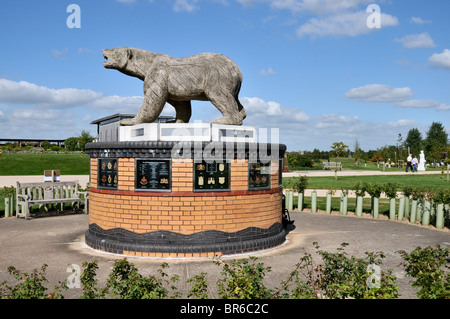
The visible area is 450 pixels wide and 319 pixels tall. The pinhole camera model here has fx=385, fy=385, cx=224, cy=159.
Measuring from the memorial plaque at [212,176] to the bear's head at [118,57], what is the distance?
3505 mm

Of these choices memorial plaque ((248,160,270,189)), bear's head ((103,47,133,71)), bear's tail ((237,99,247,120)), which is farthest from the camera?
bear's tail ((237,99,247,120))

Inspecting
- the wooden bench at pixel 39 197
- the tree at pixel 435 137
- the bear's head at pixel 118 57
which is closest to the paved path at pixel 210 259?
the wooden bench at pixel 39 197

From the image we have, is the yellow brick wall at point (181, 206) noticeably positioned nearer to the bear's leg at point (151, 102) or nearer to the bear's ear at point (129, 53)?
the bear's leg at point (151, 102)

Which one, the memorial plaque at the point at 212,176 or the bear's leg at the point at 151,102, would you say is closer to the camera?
the memorial plaque at the point at 212,176

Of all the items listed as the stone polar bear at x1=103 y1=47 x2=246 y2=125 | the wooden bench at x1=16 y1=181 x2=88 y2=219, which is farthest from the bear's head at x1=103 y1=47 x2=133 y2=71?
the wooden bench at x1=16 y1=181 x2=88 y2=219

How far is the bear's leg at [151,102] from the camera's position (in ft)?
30.5

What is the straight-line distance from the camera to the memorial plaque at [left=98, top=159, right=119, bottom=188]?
8961 mm

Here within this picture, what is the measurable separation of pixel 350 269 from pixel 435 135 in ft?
310

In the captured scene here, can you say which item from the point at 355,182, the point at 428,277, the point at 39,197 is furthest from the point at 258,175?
the point at 355,182

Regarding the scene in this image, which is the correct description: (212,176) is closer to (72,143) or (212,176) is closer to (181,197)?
(181,197)

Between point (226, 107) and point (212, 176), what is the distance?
74.0 inches

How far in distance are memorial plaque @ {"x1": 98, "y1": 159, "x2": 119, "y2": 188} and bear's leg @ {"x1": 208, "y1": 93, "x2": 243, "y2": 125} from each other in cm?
263

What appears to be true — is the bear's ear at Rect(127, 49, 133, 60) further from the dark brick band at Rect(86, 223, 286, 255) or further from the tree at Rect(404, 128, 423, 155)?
the tree at Rect(404, 128, 423, 155)

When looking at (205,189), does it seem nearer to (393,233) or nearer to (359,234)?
(359,234)
